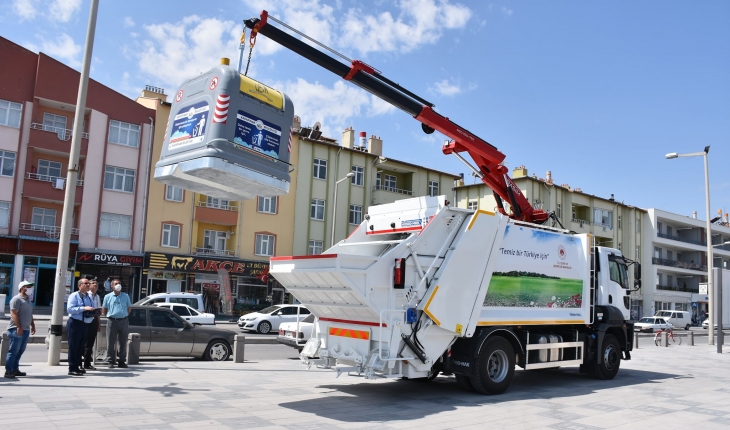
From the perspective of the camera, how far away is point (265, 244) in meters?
39.5

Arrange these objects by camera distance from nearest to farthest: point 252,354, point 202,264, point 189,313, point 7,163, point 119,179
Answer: point 252,354
point 189,313
point 7,163
point 119,179
point 202,264

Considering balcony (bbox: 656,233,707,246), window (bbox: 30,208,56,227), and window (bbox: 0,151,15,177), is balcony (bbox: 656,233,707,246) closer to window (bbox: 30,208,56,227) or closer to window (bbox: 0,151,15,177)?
window (bbox: 30,208,56,227)

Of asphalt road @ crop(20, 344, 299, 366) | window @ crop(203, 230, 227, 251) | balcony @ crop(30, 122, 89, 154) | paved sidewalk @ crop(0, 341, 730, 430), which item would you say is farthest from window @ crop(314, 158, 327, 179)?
paved sidewalk @ crop(0, 341, 730, 430)

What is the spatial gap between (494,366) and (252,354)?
30.2 feet

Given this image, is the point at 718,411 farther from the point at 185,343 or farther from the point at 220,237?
the point at 220,237

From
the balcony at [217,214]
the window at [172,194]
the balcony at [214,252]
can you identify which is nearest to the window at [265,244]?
the balcony at [214,252]

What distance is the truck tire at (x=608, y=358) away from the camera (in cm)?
1284

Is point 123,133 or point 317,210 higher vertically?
point 123,133

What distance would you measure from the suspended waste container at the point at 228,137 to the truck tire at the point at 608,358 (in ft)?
27.6

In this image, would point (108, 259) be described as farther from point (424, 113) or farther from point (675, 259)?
point (675, 259)

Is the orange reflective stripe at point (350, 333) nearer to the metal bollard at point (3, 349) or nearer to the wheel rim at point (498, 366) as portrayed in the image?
the wheel rim at point (498, 366)

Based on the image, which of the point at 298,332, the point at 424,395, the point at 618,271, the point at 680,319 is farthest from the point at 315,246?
the point at 680,319

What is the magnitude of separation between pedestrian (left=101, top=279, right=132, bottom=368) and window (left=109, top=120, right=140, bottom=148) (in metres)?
25.5

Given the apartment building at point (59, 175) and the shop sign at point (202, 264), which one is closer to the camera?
the apartment building at point (59, 175)
